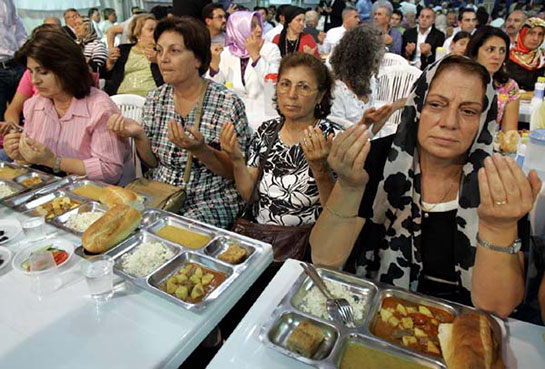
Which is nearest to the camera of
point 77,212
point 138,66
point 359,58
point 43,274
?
point 43,274

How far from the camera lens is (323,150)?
5.89ft

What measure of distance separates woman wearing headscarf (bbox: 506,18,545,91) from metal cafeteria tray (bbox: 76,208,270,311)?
4.75m

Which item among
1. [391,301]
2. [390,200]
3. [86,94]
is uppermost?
[86,94]

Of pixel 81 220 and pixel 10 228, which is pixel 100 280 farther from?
pixel 10 228

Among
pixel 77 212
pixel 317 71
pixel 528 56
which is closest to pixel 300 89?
pixel 317 71

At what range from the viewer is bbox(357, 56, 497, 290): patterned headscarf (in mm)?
1522

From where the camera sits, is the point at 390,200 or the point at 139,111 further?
the point at 139,111

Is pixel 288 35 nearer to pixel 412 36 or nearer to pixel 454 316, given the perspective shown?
pixel 412 36

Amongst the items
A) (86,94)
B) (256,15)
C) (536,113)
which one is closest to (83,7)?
(256,15)

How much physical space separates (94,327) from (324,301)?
0.79m

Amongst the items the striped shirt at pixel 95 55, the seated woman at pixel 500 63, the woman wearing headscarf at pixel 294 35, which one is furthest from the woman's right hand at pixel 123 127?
the woman wearing headscarf at pixel 294 35

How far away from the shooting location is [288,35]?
6273mm

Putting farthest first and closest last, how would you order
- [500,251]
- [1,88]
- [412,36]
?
1. [412,36]
2. [1,88]
3. [500,251]

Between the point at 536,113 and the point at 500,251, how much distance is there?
2041 millimetres
